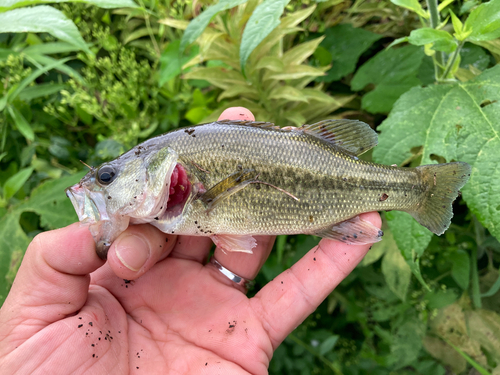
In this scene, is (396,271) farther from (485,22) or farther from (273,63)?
(273,63)

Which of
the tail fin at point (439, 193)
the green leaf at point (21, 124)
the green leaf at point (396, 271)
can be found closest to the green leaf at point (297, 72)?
the tail fin at point (439, 193)

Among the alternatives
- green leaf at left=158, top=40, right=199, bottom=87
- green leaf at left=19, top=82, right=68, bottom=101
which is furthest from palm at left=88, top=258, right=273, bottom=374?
green leaf at left=19, top=82, right=68, bottom=101

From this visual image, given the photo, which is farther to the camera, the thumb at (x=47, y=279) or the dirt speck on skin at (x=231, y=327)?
the dirt speck on skin at (x=231, y=327)

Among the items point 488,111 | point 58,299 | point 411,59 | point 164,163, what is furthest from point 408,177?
point 58,299

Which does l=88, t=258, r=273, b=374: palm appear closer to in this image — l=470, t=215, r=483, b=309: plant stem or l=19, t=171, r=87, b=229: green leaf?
l=19, t=171, r=87, b=229: green leaf

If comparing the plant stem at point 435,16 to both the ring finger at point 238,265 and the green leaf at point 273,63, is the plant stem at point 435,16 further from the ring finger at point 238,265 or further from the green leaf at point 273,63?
the ring finger at point 238,265

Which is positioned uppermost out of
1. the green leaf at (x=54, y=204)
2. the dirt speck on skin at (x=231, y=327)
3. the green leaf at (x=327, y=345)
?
the green leaf at (x=54, y=204)
